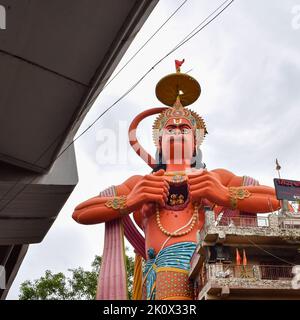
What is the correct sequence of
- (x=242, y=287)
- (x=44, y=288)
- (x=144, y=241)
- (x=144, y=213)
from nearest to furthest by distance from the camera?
(x=242, y=287), (x=144, y=213), (x=144, y=241), (x=44, y=288)

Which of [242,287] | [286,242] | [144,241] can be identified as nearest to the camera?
[242,287]

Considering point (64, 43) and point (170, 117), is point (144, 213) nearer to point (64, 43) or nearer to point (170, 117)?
point (170, 117)

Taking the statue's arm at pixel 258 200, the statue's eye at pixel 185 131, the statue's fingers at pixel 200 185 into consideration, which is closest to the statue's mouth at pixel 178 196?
the statue's fingers at pixel 200 185

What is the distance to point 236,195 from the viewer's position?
13.5 metres

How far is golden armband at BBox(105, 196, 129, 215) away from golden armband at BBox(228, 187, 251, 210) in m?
2.79

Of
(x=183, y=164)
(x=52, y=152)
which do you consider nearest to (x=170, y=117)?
(x=183, y=164)

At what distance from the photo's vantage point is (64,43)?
3402 millimetres

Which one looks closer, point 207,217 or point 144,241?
point 207,217

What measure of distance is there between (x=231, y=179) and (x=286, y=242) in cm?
278

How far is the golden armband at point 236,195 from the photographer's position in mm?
13445

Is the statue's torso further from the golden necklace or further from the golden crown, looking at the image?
the golden crown

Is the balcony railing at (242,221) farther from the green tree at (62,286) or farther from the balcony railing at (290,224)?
the green tree at (62,286)

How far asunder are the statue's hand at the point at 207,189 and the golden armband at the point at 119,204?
1864 mm
